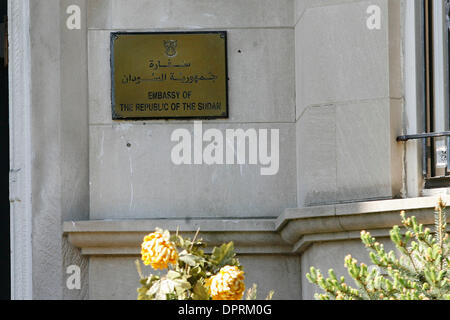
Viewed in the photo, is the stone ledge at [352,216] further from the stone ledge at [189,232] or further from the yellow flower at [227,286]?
Result: the yellow flower at [227,286]

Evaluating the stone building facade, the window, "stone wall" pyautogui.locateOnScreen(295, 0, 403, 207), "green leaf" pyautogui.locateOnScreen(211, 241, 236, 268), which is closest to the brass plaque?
the stone building facade

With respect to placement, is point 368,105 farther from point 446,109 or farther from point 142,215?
point 142,215

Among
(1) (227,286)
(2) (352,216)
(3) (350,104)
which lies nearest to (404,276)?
(1) (227,286)

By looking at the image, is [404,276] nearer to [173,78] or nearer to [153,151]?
[153,151]

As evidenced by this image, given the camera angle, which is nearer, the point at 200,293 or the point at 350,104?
the point at 200,293

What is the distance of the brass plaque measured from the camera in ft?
35.3

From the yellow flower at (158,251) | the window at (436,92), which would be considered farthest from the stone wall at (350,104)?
the yellow flower at (158,251)

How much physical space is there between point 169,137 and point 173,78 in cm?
48

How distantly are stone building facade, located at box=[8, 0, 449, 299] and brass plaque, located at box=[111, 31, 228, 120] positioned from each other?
0.08 meters

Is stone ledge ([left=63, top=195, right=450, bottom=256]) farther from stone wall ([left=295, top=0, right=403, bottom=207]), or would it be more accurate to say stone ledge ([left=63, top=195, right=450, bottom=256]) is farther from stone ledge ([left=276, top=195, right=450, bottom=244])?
stone wall ([left=295, top=0, right=403, bottom=207])

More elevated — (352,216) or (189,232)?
(352,216)

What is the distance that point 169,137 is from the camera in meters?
10.7
